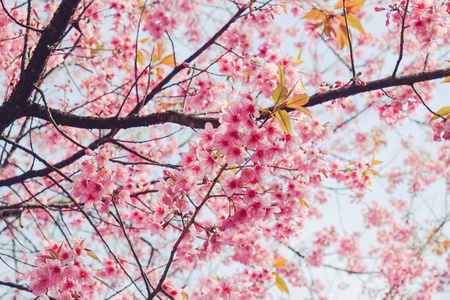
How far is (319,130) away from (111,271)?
2.45 metres

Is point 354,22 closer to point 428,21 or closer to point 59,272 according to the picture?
point 428,21

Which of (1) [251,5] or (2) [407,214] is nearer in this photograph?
(1) [251,5]

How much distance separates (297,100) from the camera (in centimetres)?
157

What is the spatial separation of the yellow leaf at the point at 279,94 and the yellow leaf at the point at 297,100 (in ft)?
0.13

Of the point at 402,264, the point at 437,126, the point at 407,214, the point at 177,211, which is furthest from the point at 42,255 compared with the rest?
the point at 407,214

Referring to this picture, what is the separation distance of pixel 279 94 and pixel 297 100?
101mm

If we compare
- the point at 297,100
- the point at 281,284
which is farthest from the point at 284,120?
the point at 281,284

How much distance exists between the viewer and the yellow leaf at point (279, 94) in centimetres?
152

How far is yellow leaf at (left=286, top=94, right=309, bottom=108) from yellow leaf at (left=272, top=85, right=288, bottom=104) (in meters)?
0.04

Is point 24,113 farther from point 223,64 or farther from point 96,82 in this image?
point 96,82

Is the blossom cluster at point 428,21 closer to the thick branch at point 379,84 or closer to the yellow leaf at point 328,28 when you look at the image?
the thick branch at point 379,84

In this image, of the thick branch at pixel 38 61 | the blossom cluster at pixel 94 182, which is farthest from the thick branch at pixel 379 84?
the thick branch at pixel 38 61

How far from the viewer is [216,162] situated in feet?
5.78

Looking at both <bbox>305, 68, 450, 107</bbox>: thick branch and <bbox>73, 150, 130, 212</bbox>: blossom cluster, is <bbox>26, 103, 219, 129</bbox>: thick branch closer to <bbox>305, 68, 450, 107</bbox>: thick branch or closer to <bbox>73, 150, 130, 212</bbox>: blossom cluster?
<bbox>73, 150, 130, 212</bbox>: blossom cluster
